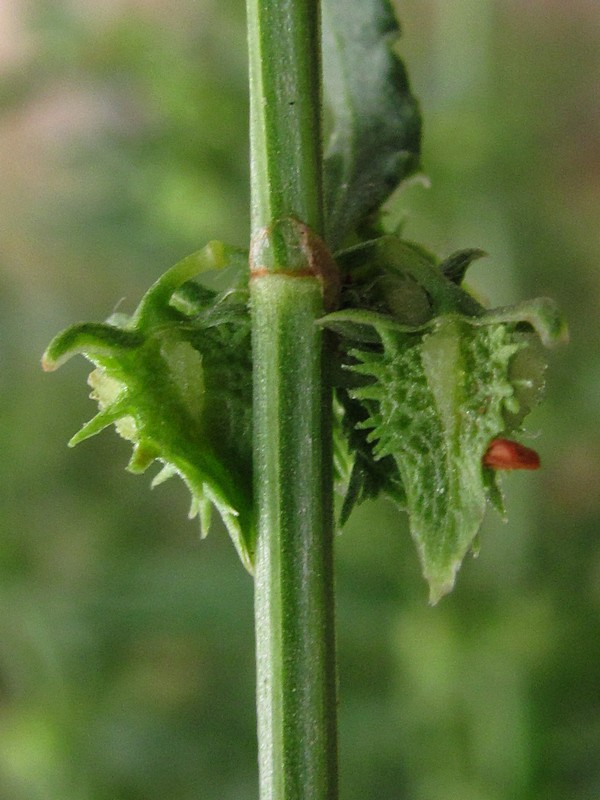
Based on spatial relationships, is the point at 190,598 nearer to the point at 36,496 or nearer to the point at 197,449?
the point at 36,496

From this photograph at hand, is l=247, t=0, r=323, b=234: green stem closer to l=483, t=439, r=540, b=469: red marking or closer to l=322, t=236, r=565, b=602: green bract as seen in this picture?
l=322, t=236, r=565, b=602: green bract

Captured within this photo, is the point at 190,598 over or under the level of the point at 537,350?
under

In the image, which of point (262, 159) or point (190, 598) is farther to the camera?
point (190, 598)

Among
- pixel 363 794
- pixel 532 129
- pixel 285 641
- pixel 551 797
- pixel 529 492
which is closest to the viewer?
pixel 285 641

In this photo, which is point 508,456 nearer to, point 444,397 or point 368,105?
point 444,397

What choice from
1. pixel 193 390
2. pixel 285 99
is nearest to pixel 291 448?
pixel 193 390

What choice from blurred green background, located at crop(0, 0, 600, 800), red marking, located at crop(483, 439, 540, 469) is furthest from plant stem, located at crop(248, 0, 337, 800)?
blurred green background, located at crop(0, 0, 600, 800)

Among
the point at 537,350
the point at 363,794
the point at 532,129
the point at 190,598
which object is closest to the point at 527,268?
the point at 532,129
